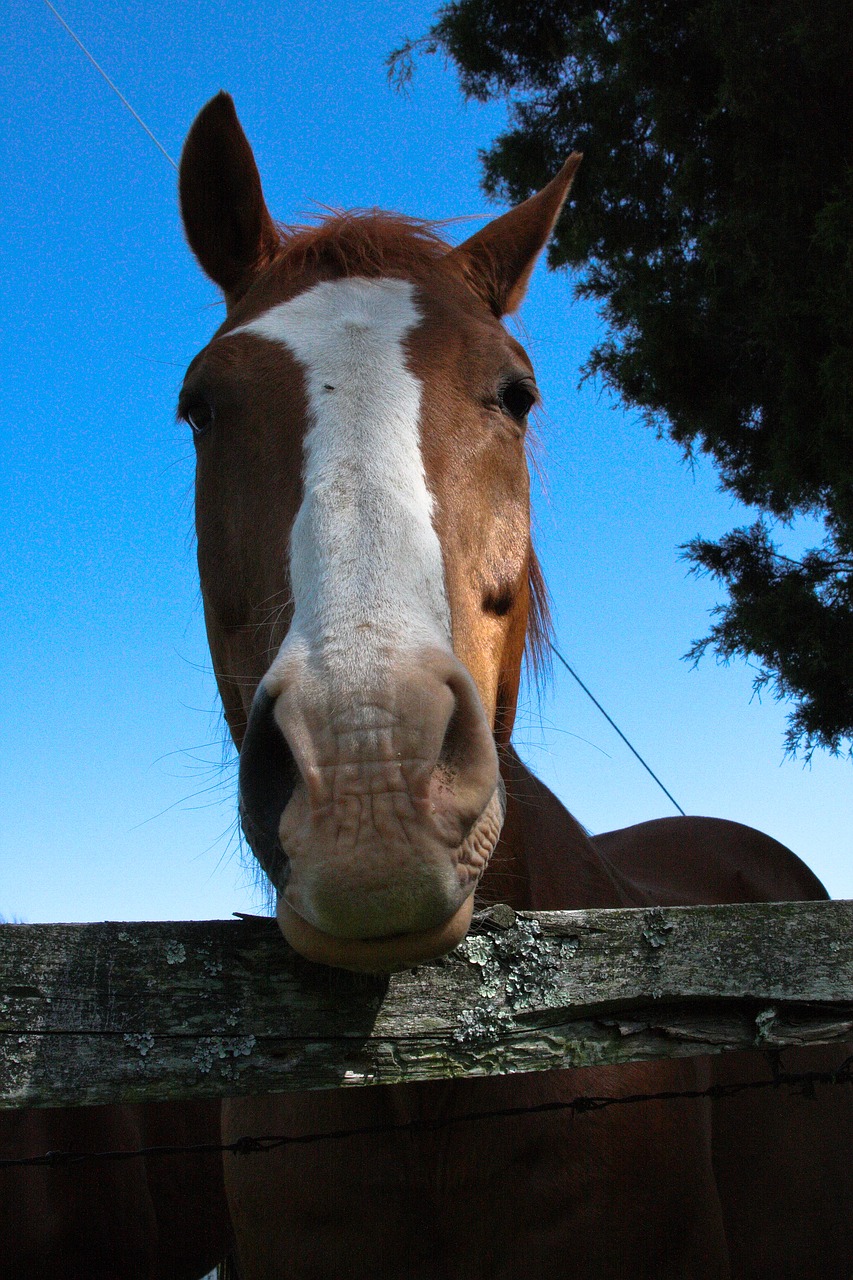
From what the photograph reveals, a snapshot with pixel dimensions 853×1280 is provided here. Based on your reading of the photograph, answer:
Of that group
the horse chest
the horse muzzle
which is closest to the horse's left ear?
the horse muzzle

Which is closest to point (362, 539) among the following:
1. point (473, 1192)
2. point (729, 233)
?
point (473, 1192)

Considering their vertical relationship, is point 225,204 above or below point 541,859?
above

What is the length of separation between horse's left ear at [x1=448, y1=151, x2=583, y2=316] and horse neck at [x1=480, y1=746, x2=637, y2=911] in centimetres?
129

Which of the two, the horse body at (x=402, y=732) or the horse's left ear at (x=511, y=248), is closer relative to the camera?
the horse body at (x=402, y=732)

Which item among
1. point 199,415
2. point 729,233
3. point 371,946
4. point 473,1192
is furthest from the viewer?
point 729,233

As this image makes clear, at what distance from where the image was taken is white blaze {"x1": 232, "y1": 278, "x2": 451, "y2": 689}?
1.17 meters

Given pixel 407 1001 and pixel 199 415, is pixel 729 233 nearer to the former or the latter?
pixel 199 415

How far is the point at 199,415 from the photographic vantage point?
76.7 inches

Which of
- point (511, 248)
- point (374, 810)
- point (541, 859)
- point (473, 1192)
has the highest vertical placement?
point (511, 248)

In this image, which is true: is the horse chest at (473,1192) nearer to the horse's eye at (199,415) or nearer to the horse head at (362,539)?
the horse head at (362,539)

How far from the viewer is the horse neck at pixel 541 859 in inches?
75.4

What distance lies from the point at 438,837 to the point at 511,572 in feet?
2.72

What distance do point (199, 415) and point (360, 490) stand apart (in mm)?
734

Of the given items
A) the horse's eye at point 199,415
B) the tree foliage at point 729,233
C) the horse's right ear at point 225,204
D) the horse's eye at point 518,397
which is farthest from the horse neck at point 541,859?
the tree foliage at point 729,233
